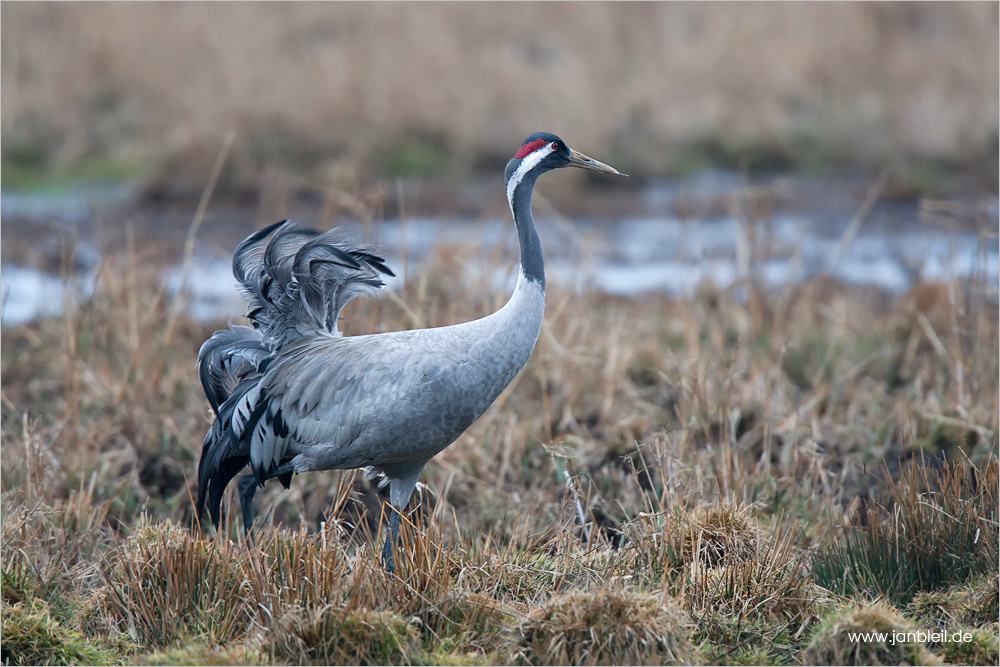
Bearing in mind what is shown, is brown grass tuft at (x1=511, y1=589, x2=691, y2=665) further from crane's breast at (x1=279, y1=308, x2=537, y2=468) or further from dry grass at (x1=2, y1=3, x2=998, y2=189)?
dry grass at (x1=2, y1=3, x2=998, y2=189)

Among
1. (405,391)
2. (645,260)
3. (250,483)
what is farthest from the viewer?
(645,260)

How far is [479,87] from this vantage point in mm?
12750

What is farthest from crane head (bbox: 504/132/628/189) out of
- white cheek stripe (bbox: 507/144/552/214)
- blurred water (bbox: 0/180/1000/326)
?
blurred water (bbox: 0/180/1000/326)

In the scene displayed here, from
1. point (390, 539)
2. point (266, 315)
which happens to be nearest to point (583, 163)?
point (266, 315)

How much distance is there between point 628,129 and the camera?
40.6 feet

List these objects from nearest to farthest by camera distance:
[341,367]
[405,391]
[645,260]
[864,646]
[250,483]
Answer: [864,646] → [405,391] → [341,367] → [250,483] → [645,260]

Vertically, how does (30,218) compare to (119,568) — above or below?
above

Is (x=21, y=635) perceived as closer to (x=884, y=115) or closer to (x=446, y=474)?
(x=446, y=474)

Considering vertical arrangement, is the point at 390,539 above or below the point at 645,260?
below

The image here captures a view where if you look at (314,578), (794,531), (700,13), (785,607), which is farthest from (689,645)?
(700,13)

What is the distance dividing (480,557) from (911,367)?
11.6 ft

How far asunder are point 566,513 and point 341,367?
1090 millimetres

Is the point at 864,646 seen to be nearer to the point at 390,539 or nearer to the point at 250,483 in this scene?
the point at 390,539

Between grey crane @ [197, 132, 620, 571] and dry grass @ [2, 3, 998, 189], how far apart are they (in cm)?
676
